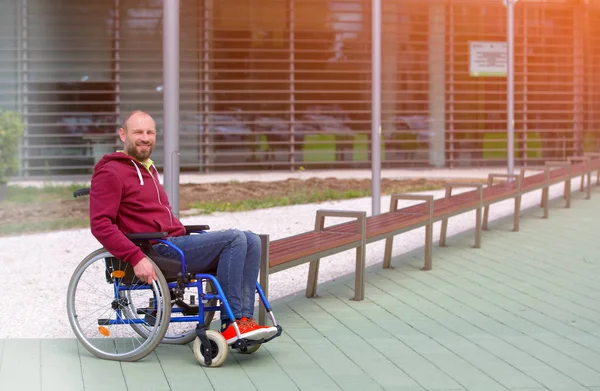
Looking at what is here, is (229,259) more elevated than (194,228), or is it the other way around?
(194,228)

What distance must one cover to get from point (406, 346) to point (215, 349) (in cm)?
110

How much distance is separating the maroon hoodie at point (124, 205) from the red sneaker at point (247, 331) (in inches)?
21.6

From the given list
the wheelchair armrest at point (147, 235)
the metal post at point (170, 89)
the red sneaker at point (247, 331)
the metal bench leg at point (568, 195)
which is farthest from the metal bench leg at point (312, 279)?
the metal bench leg at point (568, 195)

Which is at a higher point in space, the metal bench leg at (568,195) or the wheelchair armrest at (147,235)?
the wheelchair armrest at (147,235)

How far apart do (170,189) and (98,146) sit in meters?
16.0

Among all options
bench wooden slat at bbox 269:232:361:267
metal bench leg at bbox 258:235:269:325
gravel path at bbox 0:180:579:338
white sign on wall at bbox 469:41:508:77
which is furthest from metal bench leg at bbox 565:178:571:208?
white sign on wall at bbox 469:41:508:77

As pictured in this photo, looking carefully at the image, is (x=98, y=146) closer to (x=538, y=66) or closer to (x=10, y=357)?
(x=538, y=66)

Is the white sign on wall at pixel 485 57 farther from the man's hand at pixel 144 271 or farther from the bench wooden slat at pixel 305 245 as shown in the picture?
the man's hand at pixel 144 271

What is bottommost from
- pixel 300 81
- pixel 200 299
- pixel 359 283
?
pixel 359 283

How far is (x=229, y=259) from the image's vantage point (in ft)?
17.9

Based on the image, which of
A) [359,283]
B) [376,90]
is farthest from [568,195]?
[359,283]

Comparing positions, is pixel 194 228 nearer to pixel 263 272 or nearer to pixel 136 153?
pixel 263 272

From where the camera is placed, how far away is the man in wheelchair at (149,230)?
17.5 ft

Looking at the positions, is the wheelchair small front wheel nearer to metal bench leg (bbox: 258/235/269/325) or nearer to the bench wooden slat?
metal bench leg (bbox: 258/235/269/325)
